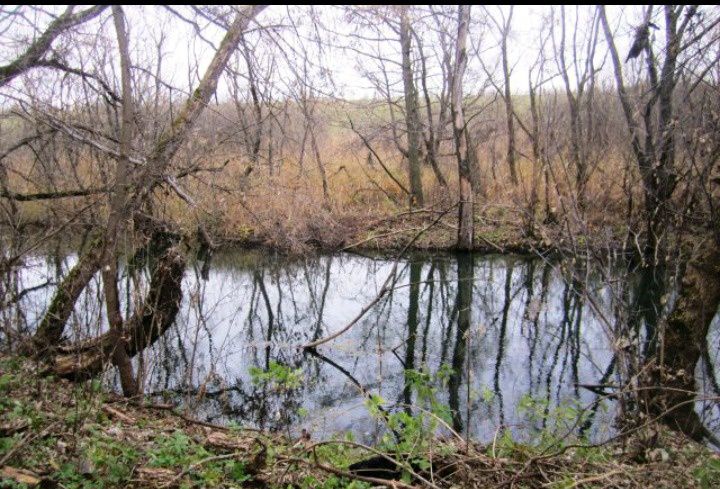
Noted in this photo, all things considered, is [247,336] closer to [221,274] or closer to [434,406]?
[221,274]

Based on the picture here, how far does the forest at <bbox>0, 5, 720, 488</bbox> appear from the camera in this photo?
12.0ft

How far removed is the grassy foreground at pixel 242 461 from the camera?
3.09m

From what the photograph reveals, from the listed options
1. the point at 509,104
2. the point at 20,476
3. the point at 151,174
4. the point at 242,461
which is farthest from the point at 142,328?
the point at 509,104

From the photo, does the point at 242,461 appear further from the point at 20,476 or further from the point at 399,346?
the point at 399,346

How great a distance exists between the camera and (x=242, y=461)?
136 inches

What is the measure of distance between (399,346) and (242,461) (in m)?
3.37

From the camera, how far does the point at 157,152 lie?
5594 millimetres

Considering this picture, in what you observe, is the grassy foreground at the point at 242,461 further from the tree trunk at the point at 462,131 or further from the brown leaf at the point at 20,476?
the tree trunk at the point at 462,131

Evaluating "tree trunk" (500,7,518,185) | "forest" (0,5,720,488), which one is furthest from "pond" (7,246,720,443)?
"tree trunk" (500,7,518,185)

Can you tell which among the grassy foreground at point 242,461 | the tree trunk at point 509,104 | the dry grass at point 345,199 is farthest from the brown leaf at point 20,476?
the tree trunk at point 509,104

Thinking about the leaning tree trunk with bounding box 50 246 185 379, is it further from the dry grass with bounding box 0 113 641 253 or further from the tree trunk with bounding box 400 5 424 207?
the tree trunk with bounding box 400 5 424 207

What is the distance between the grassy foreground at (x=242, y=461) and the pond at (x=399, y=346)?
1.27 ft

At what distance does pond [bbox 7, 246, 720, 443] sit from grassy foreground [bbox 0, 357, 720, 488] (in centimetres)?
39

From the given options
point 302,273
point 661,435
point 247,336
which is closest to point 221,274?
point 302,273
